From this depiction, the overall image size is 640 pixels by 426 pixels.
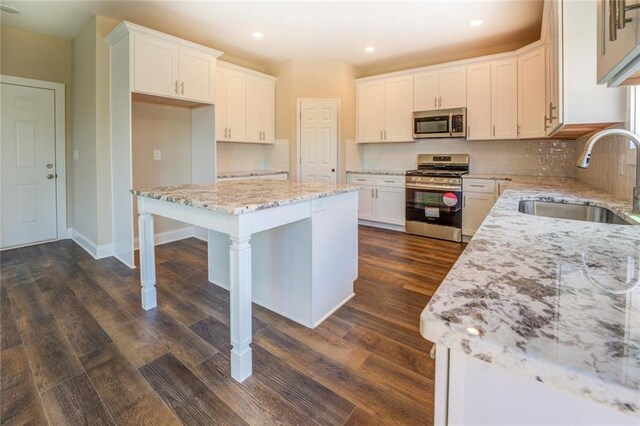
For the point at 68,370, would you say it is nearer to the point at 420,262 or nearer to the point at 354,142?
the point at 420,262

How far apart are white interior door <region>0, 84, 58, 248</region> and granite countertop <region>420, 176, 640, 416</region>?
504 centimetres

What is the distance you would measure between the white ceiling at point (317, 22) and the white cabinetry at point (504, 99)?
0.38 meters

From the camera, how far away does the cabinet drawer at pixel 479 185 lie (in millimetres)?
3977

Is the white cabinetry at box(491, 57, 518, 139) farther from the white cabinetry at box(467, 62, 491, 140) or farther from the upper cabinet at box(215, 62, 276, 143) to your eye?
the upper cabinet at box(215, 62, 276, 143)

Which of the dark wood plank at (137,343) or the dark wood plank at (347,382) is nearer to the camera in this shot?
the dark wood plank at (347,382)

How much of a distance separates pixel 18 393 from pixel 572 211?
119 inches

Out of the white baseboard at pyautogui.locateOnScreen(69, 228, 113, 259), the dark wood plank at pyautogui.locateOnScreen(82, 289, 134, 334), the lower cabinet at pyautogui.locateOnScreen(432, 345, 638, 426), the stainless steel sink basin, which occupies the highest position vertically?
the stainless steel sink basin

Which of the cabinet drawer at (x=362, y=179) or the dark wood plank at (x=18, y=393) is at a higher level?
the cabinet drawer at (x=362, y=179)

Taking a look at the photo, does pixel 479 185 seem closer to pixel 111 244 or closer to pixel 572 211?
pixel 572 211

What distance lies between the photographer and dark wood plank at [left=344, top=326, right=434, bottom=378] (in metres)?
1.74

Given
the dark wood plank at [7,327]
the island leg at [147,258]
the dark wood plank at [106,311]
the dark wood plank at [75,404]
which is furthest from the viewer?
the island leg at [147,258]

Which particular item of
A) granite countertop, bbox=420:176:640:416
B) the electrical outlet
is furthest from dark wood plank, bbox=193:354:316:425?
the electrical outlet

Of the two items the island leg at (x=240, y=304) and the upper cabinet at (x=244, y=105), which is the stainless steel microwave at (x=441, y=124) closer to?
the upper cabinet at (x=244, y=105)

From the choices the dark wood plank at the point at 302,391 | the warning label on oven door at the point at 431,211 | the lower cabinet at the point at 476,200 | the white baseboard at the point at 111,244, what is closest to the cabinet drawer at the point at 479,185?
the lower cabinet at the point at 476,200
